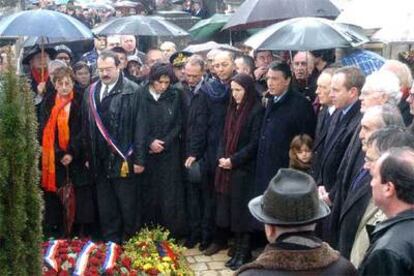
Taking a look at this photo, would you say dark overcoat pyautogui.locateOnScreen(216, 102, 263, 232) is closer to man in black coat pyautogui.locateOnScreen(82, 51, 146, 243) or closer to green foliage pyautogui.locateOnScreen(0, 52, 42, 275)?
man in black coat pyautogui.locateOnScreen(82, 51, 146, 243)

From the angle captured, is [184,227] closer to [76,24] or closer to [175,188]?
[175,188]

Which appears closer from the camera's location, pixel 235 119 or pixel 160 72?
pixel 235 119

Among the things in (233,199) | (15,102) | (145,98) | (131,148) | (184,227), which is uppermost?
(15,102)

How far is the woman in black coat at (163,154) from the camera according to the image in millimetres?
6875

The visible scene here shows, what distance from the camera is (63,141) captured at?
6.84 m

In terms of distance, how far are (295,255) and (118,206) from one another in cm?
442

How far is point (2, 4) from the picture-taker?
762 inches

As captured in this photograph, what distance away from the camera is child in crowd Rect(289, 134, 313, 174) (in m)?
5.93

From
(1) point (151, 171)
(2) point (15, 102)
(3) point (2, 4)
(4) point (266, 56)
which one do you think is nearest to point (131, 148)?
(1) point (151, 171)

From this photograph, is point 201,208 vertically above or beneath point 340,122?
beneath

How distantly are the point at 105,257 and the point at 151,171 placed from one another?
1.94 meters

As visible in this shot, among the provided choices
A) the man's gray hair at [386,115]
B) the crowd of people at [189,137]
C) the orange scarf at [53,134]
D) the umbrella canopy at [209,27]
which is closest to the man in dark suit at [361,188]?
the man's gray hair at [386,115]

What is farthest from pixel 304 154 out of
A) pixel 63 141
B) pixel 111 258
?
pixel 63 141

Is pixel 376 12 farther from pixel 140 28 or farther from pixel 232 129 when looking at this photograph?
pixel 140 28
